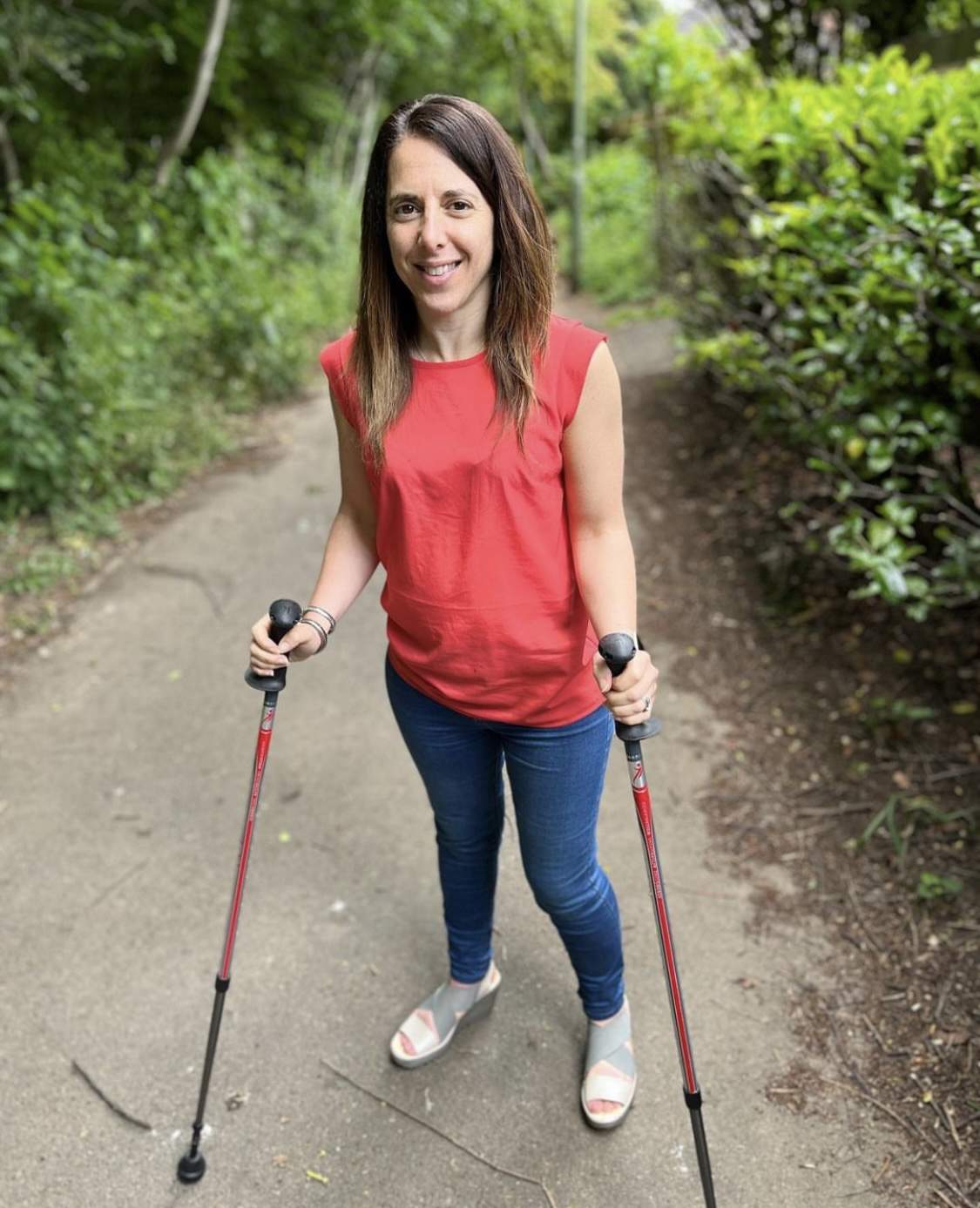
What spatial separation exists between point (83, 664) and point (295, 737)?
1.22 m

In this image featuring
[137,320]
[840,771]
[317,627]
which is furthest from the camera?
[137,320]

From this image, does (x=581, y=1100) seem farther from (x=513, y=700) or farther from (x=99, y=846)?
(x=99, y=846)

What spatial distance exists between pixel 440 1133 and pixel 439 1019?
0.27m

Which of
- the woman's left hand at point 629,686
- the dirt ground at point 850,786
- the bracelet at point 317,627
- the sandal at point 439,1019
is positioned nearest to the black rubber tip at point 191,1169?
the sandal at point 439,1019

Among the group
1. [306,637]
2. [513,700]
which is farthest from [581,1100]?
[306,637]

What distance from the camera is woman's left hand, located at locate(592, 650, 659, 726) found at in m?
1.73

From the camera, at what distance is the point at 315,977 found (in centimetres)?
278

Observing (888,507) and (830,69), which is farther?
(830,69)

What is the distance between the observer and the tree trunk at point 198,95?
8109mm

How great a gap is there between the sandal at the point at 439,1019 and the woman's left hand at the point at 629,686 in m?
1.15

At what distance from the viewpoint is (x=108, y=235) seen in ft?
21.9

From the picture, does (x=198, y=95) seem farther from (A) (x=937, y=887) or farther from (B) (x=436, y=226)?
Answer: (A) (x=937, y=887)

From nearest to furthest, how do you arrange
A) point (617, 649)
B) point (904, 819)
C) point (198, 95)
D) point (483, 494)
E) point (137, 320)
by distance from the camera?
1. point (617, 649)
2. point (483, 494)
3. point (904, 819)
4. point (137, 320)
5. point (198, 95)

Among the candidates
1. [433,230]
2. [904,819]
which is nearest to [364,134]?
[904,819]
